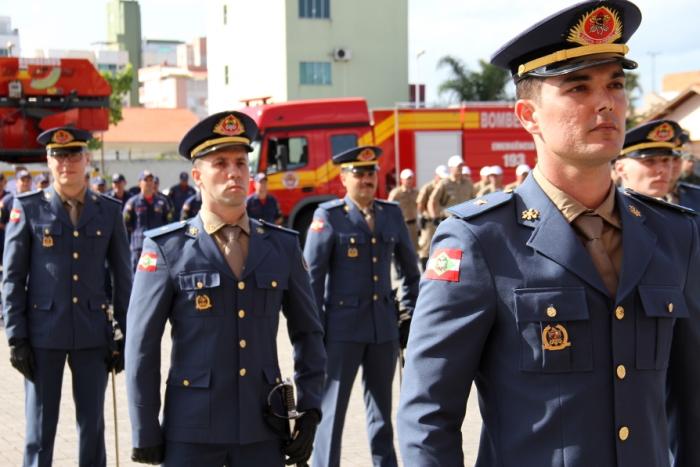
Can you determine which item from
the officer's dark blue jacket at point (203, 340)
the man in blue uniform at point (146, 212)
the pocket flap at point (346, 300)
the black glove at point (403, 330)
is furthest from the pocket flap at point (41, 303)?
the man in blue uniform at point (146, 212)

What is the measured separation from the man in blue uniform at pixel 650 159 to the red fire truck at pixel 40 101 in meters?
13.7

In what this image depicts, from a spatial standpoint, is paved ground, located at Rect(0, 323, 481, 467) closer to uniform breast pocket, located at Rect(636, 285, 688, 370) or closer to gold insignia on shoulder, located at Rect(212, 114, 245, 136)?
gold insignia on shoulder, located at Rect(212, 114, 245, 136)

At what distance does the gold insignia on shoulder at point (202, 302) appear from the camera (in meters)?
4.63

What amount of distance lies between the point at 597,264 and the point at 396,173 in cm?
2035

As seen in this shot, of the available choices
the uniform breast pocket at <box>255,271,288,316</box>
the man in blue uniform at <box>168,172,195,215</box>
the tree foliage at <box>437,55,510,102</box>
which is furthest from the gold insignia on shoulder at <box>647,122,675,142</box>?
the tree foliage at <box>437,55,510,102</box>

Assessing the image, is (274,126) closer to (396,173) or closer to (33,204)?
(396,173)

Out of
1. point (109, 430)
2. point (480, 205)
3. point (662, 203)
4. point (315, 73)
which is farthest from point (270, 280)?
point (315, 73)

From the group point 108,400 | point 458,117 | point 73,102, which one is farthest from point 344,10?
point 108,400

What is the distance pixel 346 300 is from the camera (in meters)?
7.53

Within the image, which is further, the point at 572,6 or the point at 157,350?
the point at 157,350

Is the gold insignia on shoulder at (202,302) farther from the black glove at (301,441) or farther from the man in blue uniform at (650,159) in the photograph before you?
→ the man in blue uniform at (650,159)

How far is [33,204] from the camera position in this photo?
22.8ft

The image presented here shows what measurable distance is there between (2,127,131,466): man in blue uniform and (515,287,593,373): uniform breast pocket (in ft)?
14.8

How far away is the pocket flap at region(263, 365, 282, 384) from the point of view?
186 inches
